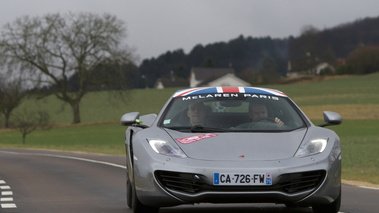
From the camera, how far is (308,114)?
70.8 metres

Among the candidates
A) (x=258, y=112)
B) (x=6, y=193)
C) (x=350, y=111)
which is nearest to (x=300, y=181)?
(x=258, y=112)

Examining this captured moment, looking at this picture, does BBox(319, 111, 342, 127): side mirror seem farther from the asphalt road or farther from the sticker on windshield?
the sticker on windshield

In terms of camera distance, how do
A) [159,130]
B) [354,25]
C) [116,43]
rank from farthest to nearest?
[354,25], [116,43], [159,130]

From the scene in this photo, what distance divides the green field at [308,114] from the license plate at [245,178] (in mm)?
10166

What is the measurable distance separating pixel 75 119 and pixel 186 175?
73597mm

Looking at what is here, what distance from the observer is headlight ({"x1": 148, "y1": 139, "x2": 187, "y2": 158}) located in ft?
26.3

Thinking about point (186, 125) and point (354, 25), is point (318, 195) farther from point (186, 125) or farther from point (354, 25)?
point (354, 25)

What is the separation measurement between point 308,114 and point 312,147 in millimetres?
63328

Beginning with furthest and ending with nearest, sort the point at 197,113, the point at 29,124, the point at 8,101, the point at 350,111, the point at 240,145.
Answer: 1. the point at 8,101
2. the point at 350,111
3. the point at 29,124
4. the point at 197,113
5. the point at 240,145

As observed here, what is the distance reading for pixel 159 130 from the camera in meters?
8.64

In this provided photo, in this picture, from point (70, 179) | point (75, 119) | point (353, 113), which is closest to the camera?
point (70, 179)

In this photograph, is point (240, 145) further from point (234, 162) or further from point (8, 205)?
point (8, 205)

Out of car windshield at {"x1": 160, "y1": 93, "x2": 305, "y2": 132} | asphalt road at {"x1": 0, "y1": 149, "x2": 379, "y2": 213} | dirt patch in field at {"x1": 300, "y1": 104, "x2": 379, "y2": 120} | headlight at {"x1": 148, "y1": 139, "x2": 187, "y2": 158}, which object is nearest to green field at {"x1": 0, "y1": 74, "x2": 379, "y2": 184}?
dirt patch in field at {"x1": 300, "y1": 104, "x2": 379, "y2": 120}

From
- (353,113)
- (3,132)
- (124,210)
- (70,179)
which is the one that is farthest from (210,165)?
(3,132)
